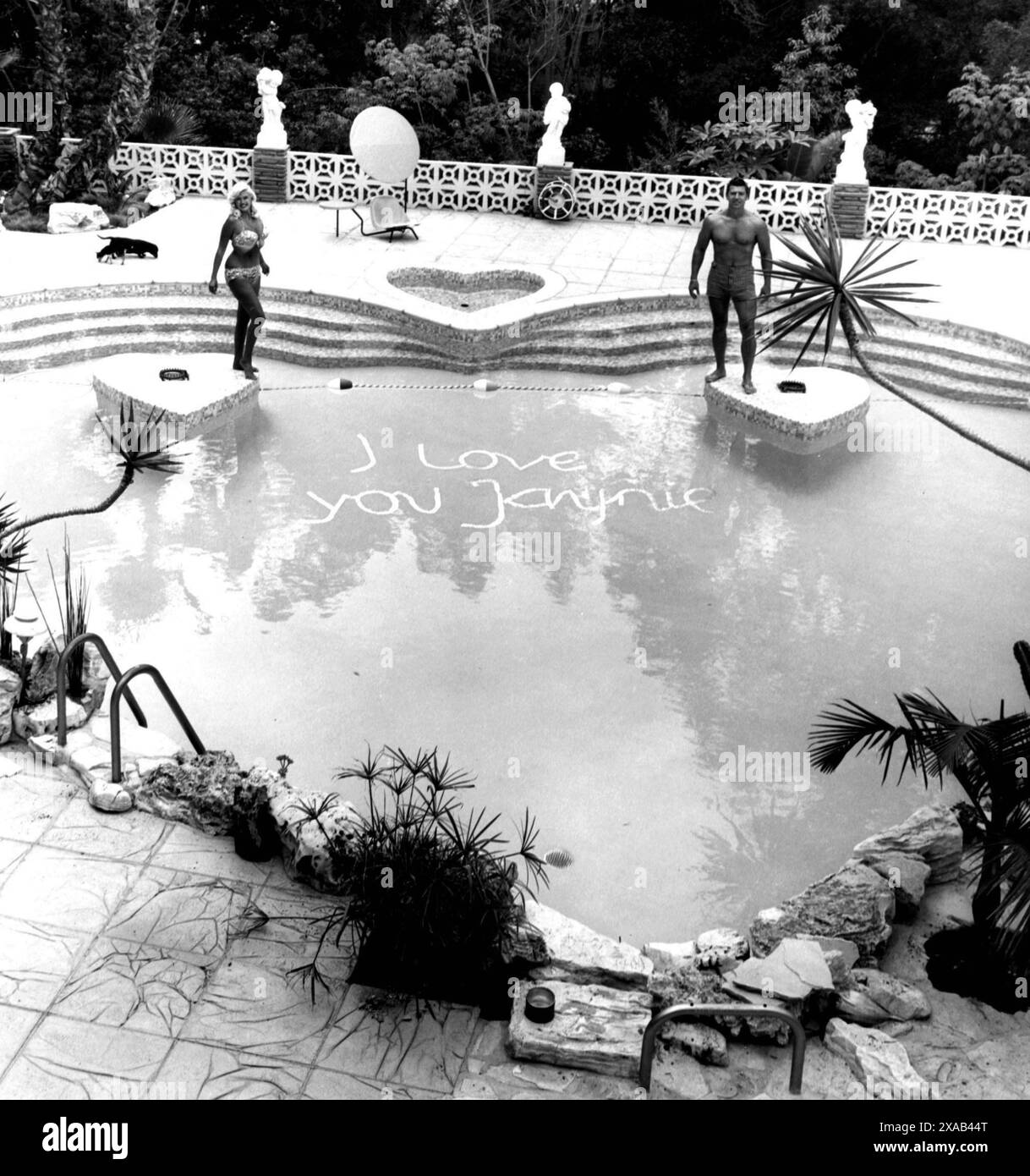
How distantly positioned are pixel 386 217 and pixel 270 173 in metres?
2.33

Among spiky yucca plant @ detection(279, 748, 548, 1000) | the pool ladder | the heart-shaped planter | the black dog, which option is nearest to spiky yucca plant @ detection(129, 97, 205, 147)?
the black dog

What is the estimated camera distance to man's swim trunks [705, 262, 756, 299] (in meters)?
12.7

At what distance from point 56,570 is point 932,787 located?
19.4 feet

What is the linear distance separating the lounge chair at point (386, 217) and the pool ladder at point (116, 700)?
1070cm

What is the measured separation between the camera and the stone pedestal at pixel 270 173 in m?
18.8

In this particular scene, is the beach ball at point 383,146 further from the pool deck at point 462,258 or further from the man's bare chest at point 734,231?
the man's bare chest at point 734,231

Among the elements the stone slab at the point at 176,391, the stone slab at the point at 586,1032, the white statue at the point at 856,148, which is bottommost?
the stone slab at the point at 586,1032

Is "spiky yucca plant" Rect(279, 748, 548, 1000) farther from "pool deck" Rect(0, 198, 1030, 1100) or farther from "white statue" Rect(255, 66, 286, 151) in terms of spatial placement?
"white statue" Rect(255, 66, 286, 151)

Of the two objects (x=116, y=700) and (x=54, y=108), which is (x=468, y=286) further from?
(x=116, y=700)

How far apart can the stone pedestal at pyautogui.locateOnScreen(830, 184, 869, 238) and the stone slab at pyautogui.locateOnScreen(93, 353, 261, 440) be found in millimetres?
8477

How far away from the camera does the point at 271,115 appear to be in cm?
1870

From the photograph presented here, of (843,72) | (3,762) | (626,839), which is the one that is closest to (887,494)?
(626,839)

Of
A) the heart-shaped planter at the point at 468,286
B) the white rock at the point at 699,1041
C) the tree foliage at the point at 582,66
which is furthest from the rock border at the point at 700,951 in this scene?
the tree foliage at the point at 582,66
